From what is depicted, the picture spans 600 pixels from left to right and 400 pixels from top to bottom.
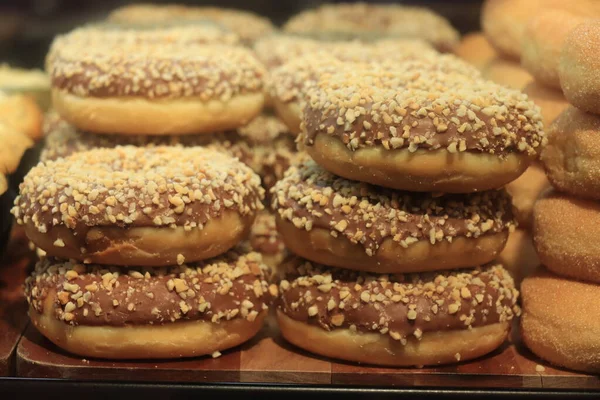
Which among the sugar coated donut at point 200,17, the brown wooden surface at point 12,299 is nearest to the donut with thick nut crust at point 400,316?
the brown wooden surface at point 12,299

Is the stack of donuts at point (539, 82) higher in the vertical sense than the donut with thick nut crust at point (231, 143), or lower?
higher

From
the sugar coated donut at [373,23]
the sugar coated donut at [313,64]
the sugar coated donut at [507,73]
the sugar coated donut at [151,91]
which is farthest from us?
the sugar coated donut at [373,23]

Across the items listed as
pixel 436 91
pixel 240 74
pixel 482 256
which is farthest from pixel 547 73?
pixel 240 74

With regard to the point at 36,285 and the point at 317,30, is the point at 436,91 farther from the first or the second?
the point at 317,30

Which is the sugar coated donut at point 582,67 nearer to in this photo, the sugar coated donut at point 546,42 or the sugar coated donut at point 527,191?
the sugar coated donut at point 546,42

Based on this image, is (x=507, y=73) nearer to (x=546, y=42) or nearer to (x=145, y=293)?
(x=546, y=42)

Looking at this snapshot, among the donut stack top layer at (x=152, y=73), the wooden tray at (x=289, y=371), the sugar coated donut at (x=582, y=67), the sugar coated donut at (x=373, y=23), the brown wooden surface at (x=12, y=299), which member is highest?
the sugar coated donut at (x=582, y=67)

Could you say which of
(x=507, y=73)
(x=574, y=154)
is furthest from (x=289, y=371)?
(x=507, y=73)

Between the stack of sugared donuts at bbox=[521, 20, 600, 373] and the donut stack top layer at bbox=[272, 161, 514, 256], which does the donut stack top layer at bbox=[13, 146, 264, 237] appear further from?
the stack of sugared donuts at bbox=[521, 20, 600, 373]
